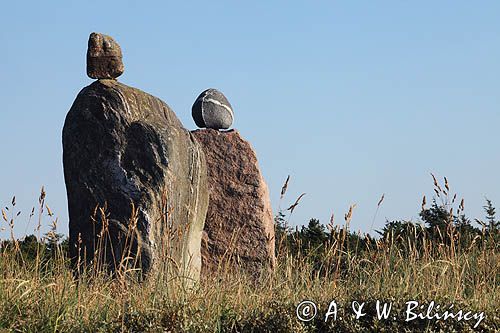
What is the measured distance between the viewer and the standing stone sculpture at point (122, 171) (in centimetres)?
769

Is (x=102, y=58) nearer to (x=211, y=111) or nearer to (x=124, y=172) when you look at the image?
(x=124, y=172)

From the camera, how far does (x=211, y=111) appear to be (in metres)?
10.1

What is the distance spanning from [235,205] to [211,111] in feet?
4.49

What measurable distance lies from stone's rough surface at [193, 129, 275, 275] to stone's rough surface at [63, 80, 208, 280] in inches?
43.8

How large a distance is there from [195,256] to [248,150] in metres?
1.98

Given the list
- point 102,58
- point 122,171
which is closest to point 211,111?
point 102,58

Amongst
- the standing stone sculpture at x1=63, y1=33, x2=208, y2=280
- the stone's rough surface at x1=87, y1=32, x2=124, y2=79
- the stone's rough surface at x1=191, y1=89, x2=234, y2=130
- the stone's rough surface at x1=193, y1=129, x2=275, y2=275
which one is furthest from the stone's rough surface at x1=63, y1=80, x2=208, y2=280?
the stone's rough surface at x1=191, y1=89, x2=234, y2=130

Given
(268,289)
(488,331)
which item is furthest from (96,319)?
(488,331)

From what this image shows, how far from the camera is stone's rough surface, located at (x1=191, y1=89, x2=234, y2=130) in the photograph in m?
10.1

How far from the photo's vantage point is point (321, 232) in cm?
1209

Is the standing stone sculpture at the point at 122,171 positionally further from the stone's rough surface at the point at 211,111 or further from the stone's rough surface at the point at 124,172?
the stone's rough surface at the point at 211,111

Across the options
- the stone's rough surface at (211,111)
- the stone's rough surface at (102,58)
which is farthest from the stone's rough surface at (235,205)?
the stone's rough surface at (102,58)

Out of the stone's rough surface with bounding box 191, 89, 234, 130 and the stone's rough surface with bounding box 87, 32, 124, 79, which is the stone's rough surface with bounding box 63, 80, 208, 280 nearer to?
the stone's rough surface with bounding box 87, 32, 124, 79

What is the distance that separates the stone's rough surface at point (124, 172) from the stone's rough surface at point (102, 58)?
7.2 inches
